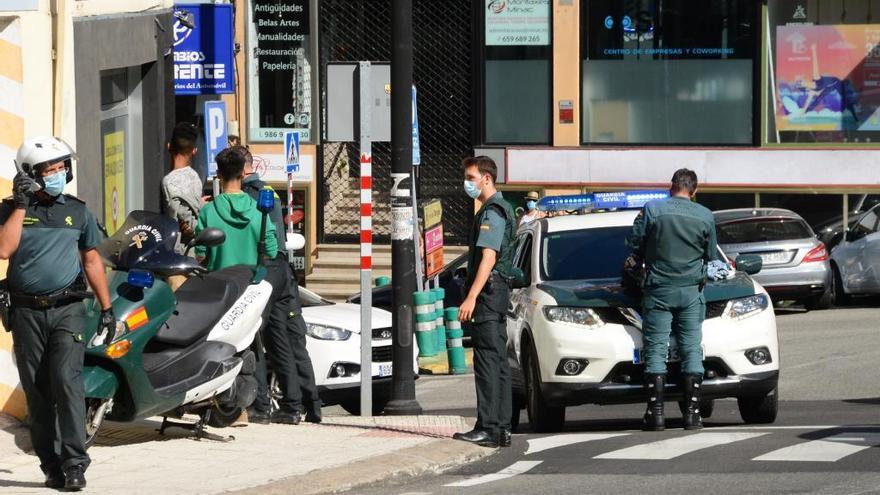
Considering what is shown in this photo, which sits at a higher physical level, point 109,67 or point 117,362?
point 109,67

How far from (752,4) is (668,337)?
1725 cm

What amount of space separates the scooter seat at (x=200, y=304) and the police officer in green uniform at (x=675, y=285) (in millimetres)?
2989

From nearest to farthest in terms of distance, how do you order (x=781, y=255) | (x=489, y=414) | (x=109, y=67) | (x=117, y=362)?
(x=117, y=362) → (x=489, y=414) → (x=109, y=67) → (x=781, y=255)

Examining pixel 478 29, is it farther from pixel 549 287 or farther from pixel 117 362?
pixel 117 362

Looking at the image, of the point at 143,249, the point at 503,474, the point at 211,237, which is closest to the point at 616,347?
the point at 503,474

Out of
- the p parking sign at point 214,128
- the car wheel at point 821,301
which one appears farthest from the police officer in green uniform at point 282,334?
the car wheel at point 821,301

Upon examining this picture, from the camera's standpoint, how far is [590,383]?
12.5m

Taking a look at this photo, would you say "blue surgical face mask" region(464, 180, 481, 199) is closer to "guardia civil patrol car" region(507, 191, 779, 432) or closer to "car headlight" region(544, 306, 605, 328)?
"guardia civil patrol car" region(507, 191, 779, 432)

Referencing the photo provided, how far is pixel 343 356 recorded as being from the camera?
49.2ft

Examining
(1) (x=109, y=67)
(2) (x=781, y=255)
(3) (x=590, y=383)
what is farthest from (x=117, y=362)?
(2) (x=781, y=255)

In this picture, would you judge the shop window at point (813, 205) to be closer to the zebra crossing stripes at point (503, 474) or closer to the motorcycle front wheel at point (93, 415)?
the zebra crossing stripes at point (503, 474)

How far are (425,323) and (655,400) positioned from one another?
7.73 metres

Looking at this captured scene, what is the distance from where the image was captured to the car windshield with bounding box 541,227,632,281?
1362 centimetres

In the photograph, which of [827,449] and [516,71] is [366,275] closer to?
[827,449]
